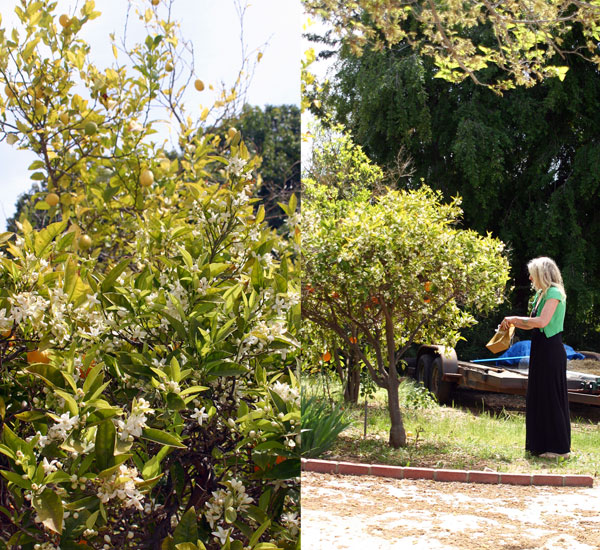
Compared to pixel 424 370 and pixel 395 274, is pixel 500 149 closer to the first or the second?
pixel 424 370

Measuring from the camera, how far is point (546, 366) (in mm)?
3002

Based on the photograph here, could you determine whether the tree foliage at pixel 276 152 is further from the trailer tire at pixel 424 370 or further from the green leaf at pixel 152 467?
the trailer tire at pixel 424 370

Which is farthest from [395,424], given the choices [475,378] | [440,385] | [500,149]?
[500,149]

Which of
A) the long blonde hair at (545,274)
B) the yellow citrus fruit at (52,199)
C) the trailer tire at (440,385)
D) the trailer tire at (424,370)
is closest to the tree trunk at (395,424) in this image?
the long blonde hair at (545,274)

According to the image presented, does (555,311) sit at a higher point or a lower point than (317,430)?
higher

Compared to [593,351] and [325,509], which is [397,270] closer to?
[325,509]

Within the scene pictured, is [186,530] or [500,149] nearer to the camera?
[186,530]

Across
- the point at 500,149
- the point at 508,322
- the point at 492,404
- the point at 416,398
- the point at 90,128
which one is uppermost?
the point at 500,149

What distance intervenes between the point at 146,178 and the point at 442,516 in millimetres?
1784

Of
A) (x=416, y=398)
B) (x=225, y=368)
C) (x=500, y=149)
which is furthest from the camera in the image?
(x=500, y=149)

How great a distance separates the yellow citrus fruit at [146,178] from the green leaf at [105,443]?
52 cm

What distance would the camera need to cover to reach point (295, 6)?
0.85 m

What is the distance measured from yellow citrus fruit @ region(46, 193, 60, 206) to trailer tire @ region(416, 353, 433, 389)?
156 inches

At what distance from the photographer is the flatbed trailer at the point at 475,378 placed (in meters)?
3.94
